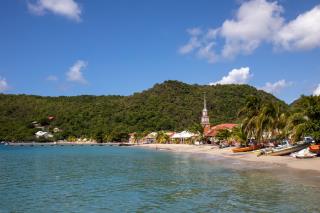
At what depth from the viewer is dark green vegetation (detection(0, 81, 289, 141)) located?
520 ft

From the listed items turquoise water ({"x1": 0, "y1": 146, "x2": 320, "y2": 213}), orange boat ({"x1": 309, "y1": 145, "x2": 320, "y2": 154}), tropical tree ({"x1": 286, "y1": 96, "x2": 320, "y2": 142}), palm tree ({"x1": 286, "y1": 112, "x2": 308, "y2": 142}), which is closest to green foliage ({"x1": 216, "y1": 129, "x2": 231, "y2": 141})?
palm tree ({"x1": 286, "y1": 112, "x2": 308, "y2": 142})

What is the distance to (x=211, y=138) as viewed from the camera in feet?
330

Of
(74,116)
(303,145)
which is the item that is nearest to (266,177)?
(303,145)

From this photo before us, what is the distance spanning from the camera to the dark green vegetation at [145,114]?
158 meters

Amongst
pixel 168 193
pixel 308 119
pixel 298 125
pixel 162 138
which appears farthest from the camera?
pixel 162 138

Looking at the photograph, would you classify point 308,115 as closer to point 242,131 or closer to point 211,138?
point 242,131

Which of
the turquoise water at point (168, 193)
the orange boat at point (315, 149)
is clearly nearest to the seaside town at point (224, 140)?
the orange boat at point (315, 149)

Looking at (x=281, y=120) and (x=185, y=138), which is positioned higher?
(x=185, y=138)

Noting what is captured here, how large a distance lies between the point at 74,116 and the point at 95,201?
173 metres

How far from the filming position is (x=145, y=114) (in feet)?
553

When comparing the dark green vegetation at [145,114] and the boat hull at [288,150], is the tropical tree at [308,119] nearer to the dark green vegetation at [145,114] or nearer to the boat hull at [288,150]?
the boat hull at [288,150]

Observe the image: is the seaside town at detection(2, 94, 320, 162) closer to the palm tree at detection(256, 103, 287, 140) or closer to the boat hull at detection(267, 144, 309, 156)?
the boat hull at detection(267, 144, 309, 156)

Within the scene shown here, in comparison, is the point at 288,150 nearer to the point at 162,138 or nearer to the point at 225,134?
the point at 225,134

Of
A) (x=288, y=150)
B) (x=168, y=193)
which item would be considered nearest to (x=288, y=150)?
(x=288, y=150)
